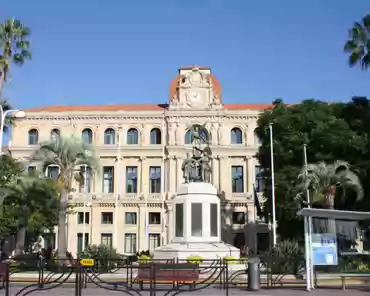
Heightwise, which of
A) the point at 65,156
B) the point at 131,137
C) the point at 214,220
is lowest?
the point at 214,220

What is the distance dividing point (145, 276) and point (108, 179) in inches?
1725

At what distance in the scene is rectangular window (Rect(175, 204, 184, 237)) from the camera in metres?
27.0

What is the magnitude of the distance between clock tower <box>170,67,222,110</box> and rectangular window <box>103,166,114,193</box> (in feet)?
33.8

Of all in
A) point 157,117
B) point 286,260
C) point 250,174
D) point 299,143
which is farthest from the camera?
point 157,117

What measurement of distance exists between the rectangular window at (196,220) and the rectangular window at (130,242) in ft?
106

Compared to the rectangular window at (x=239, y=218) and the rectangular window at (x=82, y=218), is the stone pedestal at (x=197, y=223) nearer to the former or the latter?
the rectangular window at (x=239, y=218)

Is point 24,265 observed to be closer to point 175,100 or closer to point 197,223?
point 197,223

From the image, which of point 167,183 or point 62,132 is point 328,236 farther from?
point 62,132

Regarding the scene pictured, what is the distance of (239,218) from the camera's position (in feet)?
191

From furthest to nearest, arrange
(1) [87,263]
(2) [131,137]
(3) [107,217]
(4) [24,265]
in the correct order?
(2) [131,137], (3) [107,217], (4) [24,265], (1) [87,263]

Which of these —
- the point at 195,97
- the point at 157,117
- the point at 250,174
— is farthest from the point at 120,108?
the point at 250,174

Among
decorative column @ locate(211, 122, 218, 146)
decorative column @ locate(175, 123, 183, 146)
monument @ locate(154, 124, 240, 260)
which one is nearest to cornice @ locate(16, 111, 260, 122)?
Answer: decorative column @ locate(211, 122, 218, 146)

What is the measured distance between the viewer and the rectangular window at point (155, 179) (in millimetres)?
59906

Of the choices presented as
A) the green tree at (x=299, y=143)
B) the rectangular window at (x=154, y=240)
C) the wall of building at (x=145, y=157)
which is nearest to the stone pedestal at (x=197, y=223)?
the green tree at (x=299, y=143)
